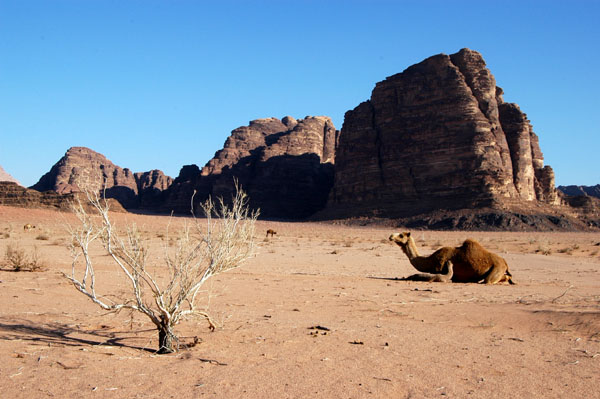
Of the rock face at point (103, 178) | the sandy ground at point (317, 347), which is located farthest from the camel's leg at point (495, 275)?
the rock face at point (103, 178)

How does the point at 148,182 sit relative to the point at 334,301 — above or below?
above

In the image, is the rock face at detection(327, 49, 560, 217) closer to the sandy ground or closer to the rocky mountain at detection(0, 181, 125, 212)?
the rocky mountain at detection(0, 181, 125, 212)

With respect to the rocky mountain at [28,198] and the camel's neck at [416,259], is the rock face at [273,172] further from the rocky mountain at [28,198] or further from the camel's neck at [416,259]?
the camel's neck at [416,259]

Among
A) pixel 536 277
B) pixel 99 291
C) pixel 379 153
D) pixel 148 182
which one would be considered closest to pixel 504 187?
pixel 379 153

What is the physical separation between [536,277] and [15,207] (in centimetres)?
5960

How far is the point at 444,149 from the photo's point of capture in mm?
79562

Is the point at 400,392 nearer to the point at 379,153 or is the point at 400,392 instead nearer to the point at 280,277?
the point at 280,277

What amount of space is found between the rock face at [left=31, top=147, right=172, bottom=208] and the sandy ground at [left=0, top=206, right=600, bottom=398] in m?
151

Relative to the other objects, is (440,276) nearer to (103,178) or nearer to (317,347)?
(317,347)

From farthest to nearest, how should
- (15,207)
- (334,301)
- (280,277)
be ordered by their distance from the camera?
(15,207) → (280,277) → (334,301)

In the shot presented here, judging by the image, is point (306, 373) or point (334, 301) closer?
point (306, 373)

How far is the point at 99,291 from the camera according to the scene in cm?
1001

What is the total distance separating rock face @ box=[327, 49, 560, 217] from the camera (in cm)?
7562

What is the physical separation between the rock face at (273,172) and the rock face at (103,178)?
20617 mm
